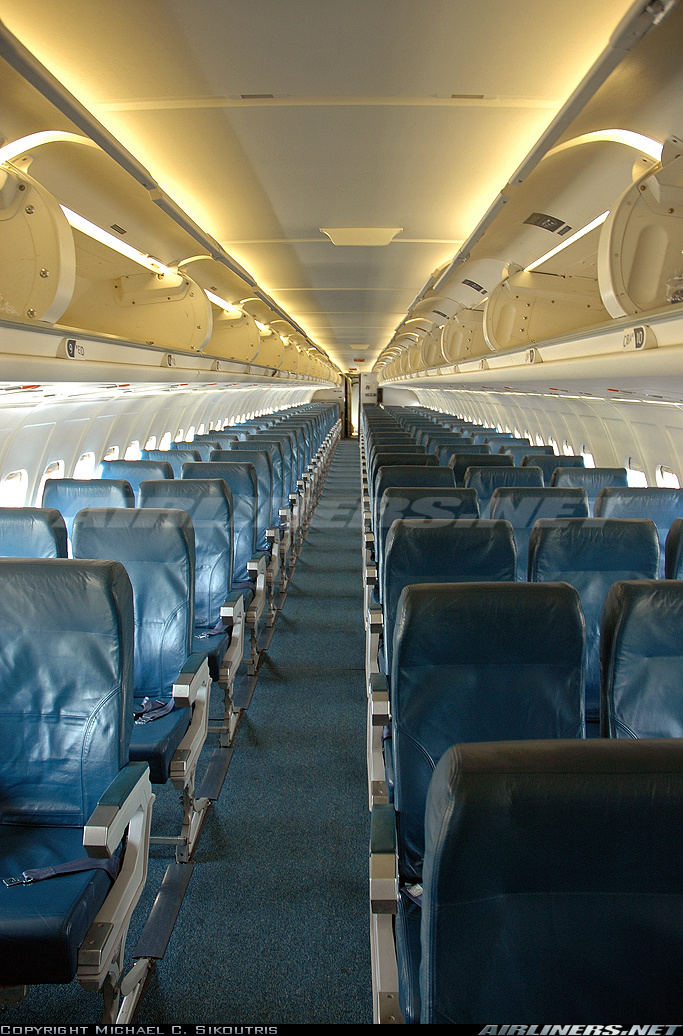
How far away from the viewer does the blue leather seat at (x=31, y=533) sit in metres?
Result: 3.53

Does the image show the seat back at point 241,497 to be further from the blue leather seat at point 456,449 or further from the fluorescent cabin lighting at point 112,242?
the blue leather seat at point 456,449

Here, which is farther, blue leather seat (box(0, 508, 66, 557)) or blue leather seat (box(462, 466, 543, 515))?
blue leather seat (box(462, 466, 543, 515))

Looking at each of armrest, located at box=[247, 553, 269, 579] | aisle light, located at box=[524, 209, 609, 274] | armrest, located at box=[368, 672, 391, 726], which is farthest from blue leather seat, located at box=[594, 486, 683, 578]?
armrest, located at box=[247, 553, 269, 579]

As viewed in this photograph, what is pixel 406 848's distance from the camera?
2252mm

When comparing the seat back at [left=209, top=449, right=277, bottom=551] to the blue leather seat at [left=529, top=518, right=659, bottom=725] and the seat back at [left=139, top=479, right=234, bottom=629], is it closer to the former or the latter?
the seat back at [left=139, top=479, right=234, bottom=629]

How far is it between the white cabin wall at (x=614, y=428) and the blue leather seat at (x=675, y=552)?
2.91 metres

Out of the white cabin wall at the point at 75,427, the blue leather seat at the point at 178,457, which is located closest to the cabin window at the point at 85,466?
the white cabin wall at the point at 75,427

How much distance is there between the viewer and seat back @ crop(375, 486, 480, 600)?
14.7ft

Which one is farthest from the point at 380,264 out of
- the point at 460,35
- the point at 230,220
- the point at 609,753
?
the point at 609,753

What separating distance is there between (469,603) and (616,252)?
2.60 metres

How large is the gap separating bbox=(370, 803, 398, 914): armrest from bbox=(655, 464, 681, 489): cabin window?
6.34 meters

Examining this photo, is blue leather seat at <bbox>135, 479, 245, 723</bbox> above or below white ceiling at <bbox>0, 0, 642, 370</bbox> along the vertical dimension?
below

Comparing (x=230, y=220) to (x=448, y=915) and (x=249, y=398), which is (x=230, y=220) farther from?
(x=249, y=398)

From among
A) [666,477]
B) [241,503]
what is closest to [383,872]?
[241,503]
